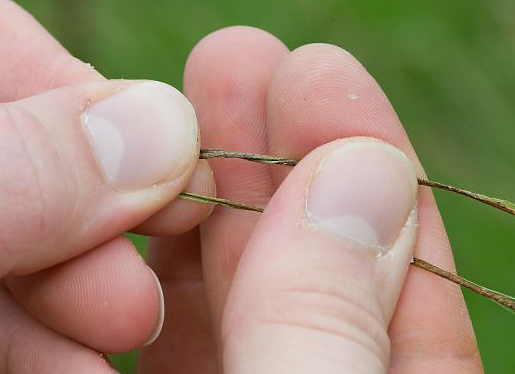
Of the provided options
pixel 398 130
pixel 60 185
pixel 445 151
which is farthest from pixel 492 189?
pixel 60 185

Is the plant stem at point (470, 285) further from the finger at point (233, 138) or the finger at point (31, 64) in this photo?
the finger at point (31, 64)

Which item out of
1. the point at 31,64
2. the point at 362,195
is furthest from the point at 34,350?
the point at 362,195

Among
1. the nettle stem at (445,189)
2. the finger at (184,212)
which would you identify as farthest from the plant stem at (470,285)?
the finger at (184,212)

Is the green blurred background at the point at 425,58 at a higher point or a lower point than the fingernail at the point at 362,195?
lower

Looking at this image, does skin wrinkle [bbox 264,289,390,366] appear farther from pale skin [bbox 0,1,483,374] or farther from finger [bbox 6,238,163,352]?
finger [bbox 6,238,163,352]

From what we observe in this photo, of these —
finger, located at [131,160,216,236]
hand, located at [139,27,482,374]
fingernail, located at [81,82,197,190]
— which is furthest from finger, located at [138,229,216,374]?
fingernail, located at [81,82,197,190]

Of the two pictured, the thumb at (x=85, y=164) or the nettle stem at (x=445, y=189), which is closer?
the thumb at (x=85, y=164)

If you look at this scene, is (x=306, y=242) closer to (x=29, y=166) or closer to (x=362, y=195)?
(x=362, y=195)
